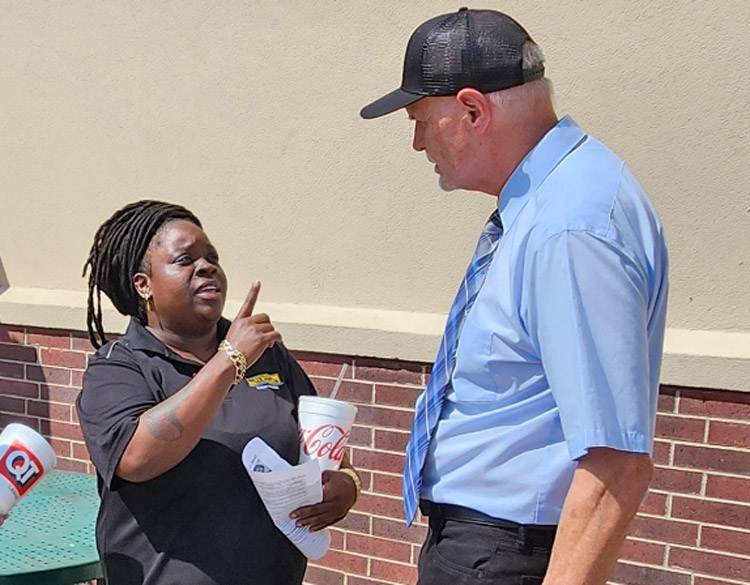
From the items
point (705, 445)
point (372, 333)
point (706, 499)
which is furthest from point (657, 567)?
point (372, 333)

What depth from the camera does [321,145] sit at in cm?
384

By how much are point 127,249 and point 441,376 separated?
3.67ft

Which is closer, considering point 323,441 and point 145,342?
point 323,441

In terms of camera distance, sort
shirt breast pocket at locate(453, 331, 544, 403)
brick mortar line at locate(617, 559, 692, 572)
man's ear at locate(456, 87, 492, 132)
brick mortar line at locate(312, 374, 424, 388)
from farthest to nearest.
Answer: brick mortar line at locate(312, 374, 424, 388)
brick mortar line at locate(617, 559, 692, 572)
man's ear at locate(456, 87, 492, 132)
shirt breast pocket at locate(453, 331, 544, 403)

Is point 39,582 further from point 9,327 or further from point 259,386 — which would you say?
point 9,327

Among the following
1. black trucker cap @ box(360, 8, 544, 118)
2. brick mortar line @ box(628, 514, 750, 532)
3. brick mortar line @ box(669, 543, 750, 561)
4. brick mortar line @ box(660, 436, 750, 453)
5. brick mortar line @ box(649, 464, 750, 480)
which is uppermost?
black trucker cap @ box(360, 8, 544, 118)

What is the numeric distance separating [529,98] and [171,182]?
8.66ft

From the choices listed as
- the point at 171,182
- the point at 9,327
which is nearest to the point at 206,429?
the point at 171,182

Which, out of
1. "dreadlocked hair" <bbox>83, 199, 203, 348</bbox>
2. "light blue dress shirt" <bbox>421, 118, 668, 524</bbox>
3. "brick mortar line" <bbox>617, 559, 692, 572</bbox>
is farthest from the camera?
"brick mortar line" <bbox>617, 559, 692, 572</bbox>

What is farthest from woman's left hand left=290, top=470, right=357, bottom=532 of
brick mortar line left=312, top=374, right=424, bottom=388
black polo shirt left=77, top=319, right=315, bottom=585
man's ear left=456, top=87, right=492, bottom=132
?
brick mortar line left=312, top=374, right=424, bottom=388

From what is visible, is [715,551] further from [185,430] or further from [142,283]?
[142,283]

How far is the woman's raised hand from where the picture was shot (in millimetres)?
2334

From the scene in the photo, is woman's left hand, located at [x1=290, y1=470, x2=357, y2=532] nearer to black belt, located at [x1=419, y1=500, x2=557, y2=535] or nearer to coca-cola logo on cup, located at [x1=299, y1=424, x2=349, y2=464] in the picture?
coca-cola logo on cup, located at [x1=299, y1=424, x2=349, y2=464]

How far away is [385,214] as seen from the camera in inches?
148
